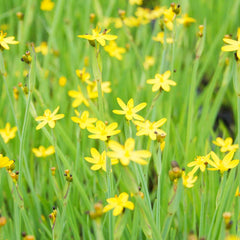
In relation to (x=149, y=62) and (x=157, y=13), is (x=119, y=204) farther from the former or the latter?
(x=157, y=13)

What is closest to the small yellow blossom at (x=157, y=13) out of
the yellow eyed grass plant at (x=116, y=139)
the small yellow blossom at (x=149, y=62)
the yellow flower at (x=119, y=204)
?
the yellow eyed grass plant at (x=116, y=139)

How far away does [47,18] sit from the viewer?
7.45ft

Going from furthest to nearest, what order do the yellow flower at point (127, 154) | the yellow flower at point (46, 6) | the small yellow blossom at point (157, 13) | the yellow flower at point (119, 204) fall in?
the yellow flower at point (46, 6), the small yellow blossom at point (157, 13), the yellow flower at point (119, 204), the yellow flower at point (127, 154)

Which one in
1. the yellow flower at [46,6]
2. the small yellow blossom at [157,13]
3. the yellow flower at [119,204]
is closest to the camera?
the yellow flower at [119,204]

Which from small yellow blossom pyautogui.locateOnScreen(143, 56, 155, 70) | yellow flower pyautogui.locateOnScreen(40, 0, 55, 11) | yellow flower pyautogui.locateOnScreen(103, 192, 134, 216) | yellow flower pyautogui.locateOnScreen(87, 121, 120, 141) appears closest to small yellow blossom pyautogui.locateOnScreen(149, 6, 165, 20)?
small yellow blossom pyautogui.locateOnScreen(143, 56, 155, 70)

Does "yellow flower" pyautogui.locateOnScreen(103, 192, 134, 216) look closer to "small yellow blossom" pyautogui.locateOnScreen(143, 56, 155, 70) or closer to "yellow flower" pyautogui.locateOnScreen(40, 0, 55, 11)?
"small yellow blossom" pyautogui.locateOnScreen(143, 56, 155, 70)

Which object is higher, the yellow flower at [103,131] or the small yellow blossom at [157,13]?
the small yellow blossom at [157,13]

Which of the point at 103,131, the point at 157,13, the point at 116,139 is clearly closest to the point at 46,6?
the point at 157,13

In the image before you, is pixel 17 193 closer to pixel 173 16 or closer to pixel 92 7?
pixel 173 16

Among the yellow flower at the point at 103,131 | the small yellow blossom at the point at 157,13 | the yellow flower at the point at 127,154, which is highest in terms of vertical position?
the small yellow blossom at the point at 157,13

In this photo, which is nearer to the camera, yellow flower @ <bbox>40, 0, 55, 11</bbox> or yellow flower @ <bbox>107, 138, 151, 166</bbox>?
yellow flower @ <bbox>107, 138, 151, 166</bbox>

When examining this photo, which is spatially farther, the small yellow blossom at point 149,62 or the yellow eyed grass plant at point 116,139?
the small yellow blossom at point 149,62

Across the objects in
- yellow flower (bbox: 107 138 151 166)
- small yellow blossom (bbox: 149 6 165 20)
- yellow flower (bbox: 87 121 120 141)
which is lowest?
yellow flower (bbox: 87 121 120 141)

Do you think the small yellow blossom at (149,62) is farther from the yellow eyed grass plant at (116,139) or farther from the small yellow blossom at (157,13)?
the small yellow blossom at (157,13)
